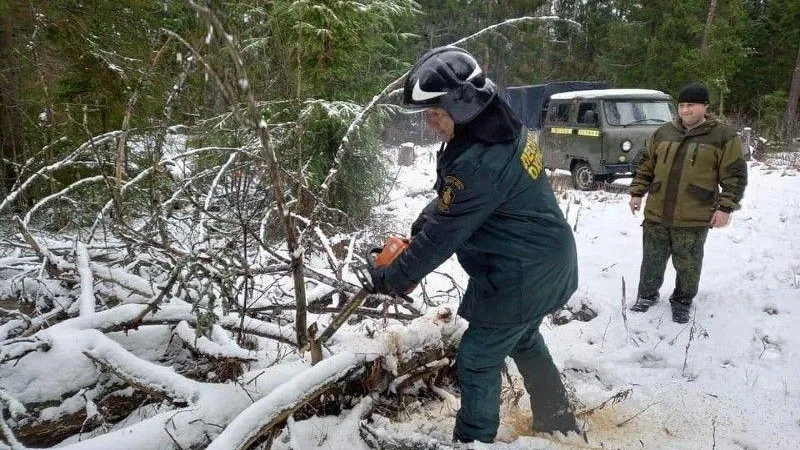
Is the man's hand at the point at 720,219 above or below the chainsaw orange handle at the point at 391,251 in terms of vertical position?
below

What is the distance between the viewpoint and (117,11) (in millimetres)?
6180

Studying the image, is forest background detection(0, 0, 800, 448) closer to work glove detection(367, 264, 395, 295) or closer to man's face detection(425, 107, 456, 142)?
work glove detection(367, 264, 395, 295)

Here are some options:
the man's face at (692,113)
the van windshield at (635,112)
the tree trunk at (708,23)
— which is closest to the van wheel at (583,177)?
the van windshield at (635,112)

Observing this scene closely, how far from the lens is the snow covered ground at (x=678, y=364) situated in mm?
2520

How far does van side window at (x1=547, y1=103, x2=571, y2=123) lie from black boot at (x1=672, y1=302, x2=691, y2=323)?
8003 millimetres

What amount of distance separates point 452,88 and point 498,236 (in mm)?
648

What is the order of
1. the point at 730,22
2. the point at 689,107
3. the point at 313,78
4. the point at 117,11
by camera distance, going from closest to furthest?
the point at 689,107 → the point at 117,11 → the point at 313,78 → the point at 730,22

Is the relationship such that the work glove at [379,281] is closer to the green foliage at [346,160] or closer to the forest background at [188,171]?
the forest background at [188,171]

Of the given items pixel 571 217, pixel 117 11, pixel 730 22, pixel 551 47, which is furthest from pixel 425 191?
pixel 551 47

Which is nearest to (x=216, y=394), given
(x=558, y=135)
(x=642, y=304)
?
(x=642, y=304)

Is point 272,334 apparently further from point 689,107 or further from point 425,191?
point 425,191

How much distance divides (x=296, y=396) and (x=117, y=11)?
6.34 m

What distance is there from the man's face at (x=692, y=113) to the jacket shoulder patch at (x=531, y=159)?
2.19 m

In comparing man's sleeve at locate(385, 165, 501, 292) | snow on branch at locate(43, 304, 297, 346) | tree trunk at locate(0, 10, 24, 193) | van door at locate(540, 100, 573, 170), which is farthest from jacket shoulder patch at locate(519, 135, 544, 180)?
van door at locate(540, 100, 573, 170)
